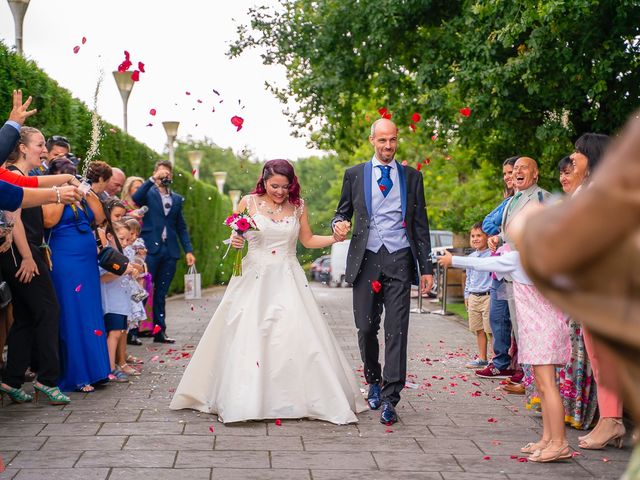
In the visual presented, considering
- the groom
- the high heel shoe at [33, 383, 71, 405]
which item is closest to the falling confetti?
the groom

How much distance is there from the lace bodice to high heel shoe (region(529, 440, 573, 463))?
2.61 m

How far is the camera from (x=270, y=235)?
732 centimetres

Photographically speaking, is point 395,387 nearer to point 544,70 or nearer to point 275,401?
point 275,401

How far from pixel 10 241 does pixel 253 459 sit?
2.67 m

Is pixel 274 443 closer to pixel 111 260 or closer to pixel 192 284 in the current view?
pixel 111 260

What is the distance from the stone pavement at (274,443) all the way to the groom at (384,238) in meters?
0.85

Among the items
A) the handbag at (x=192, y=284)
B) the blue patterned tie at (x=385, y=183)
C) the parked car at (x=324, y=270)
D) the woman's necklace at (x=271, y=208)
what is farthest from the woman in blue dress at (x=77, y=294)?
the parked car at (x=324, y=270)

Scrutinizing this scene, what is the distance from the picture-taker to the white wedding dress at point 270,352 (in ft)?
22.2

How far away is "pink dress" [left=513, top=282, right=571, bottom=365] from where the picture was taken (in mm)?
5762

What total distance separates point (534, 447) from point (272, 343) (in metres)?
2.10

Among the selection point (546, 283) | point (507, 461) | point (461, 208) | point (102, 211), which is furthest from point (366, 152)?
point (546, 283)

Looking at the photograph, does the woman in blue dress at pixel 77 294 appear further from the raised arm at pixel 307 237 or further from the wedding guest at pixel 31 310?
the raised arm at pixel 307 237

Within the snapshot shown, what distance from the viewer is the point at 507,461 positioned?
571 cm

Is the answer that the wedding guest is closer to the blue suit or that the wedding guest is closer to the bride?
the bride
